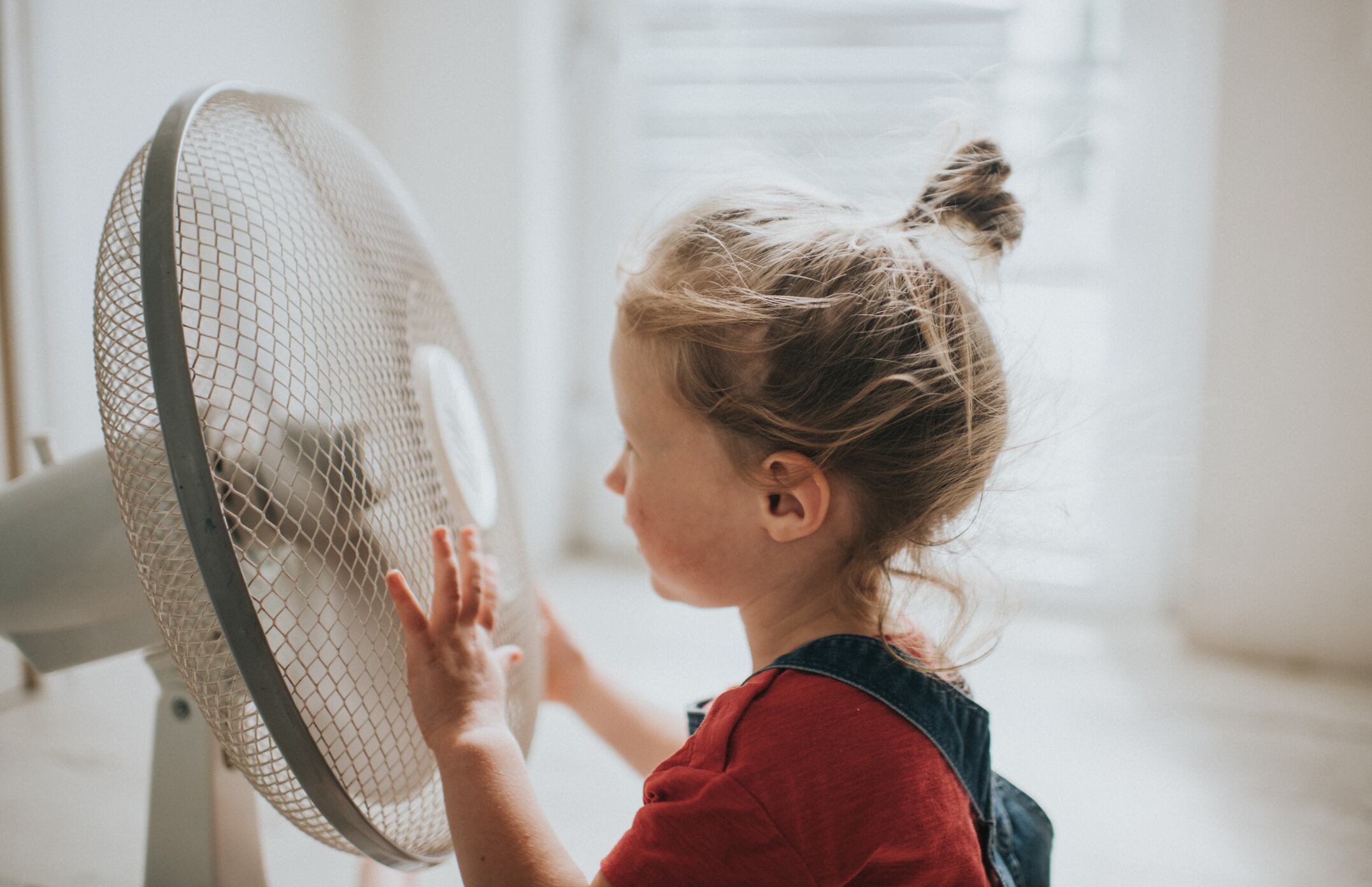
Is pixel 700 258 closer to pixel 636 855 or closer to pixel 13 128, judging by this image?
pixel 636 855

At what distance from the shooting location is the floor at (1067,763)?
88 centimetres

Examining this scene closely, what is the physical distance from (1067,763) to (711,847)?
71cm

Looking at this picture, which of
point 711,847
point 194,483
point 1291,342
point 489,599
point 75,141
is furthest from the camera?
point 1291,342

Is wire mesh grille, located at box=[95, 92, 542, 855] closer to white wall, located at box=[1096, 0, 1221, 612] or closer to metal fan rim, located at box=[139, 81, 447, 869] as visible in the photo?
metal fan rim, located at box=[139, 81, 447, 869]

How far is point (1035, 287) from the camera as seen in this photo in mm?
1515

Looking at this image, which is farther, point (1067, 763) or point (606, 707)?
point (1067, 763)

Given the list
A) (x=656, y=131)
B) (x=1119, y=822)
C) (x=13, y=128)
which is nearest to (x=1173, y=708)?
(x=1119, y=822)

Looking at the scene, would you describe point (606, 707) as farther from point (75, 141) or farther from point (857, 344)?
point (75, 141)

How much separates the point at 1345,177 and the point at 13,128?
58.9 inches

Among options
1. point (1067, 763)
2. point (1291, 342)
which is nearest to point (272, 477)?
point (1067, 763)

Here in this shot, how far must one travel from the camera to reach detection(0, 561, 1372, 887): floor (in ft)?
2.90

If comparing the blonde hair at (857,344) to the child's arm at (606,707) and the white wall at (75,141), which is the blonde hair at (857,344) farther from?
the white wall at (75,141)

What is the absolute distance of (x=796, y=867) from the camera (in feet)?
1.72

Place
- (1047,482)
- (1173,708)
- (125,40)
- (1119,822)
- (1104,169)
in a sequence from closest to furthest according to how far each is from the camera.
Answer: (1047,482), (1119,822), (125,40), (1173,708), (1104,169)
